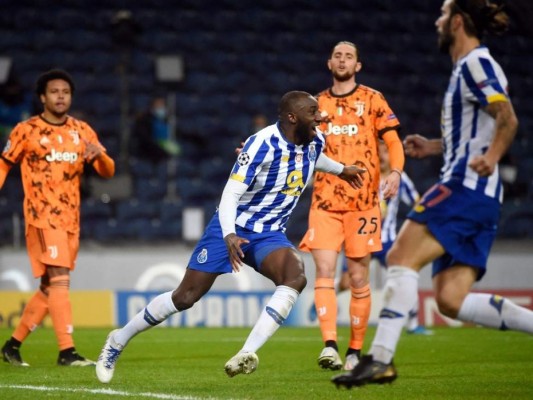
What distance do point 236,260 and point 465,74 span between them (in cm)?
164

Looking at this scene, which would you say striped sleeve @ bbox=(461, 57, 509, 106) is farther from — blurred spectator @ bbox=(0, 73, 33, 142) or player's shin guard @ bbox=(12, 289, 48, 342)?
blurred spectator @ bbox=(0, 73, 33, 142)

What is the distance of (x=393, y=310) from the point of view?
18.3 ft

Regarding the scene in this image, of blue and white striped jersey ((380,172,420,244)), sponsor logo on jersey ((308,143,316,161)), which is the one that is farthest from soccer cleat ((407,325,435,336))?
sponsor logo on jersey ((308,143,316,161))

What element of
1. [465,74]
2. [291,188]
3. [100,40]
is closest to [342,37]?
[100,40]

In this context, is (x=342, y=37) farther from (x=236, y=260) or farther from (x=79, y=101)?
(x=236, y=260)

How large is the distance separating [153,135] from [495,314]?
10.1m

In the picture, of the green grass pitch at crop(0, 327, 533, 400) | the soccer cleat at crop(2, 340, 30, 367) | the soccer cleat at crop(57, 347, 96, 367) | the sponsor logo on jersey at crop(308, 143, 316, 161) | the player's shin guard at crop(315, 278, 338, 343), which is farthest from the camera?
the soccer cleat at crop(2, 340, 30, 367)

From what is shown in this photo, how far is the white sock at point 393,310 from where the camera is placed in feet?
17.9

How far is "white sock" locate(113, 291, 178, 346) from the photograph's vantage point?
22.3 feet

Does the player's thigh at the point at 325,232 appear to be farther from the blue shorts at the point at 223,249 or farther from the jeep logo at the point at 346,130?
the blue shorts at the point at 223,249

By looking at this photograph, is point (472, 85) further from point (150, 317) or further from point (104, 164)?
point (104, 164)

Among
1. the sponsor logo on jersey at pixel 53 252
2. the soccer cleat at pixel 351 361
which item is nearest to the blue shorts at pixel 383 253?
the soccer cleat at pixel 351 361

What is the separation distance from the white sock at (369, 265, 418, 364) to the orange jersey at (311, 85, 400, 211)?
2.81 m

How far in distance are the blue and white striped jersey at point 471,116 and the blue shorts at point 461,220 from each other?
0.18ft
